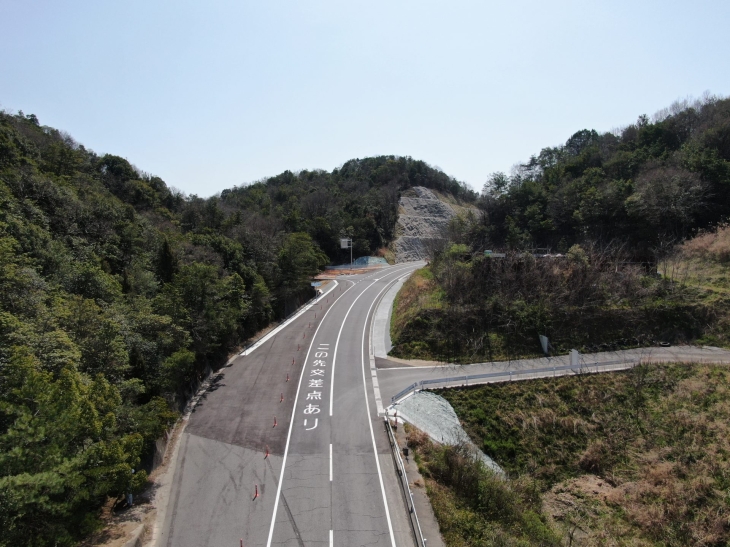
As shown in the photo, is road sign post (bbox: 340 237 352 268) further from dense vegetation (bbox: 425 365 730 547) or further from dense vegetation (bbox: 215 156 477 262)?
dense vegetation (bbox: 425 365 730 547)

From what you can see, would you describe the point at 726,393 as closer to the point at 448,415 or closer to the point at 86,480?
the point at 448,415

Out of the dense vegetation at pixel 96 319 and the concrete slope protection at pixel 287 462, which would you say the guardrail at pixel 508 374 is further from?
the dense vegetation at pixel 96 319

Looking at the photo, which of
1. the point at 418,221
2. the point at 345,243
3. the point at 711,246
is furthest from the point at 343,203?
the point at 711,246

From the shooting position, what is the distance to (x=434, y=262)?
143 ft

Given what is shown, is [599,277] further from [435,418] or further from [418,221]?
[418,221]

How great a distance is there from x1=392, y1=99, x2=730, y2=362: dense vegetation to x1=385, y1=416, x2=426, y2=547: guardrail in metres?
11.9

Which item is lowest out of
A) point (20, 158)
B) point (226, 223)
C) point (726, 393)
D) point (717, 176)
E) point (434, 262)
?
point (726, 393)

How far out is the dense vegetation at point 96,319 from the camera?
12172 millimetres

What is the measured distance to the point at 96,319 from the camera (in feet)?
60.2

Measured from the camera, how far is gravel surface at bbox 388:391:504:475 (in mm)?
22172

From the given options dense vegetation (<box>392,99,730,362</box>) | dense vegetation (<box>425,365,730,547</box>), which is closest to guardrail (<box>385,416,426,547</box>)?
dense vegetation (<box>425,365,730,547</box>)

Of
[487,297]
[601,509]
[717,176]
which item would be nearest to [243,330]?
[487,297]

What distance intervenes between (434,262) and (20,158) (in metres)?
39.2

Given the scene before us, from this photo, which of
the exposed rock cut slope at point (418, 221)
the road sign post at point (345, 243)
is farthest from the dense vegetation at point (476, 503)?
the exposed rock cut slope at point (418, 221)
